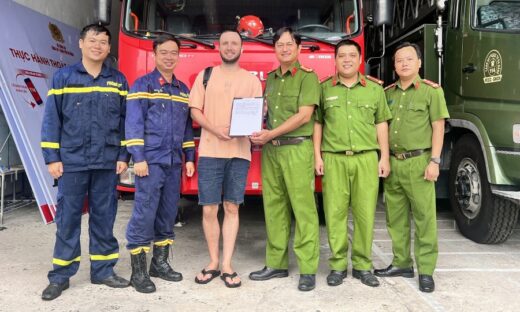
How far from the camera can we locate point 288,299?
3070 millimetres

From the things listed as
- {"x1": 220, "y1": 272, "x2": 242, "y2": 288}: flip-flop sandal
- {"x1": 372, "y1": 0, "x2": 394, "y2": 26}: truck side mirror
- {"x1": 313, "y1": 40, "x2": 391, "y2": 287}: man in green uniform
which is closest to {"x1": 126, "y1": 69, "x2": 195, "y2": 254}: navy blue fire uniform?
{"x1": 220, "y1": 272, "x2": 242, "y2": 288}: flip-flop sandal

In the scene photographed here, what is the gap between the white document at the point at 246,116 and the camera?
10.3 ft

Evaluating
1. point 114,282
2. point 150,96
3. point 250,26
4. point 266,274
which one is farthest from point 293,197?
point 250,26

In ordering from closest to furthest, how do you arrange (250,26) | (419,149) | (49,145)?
1. (49,145)
2. (419,149)
3. (250,26)

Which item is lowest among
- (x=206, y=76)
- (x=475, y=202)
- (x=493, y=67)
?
(x=475, y=202)

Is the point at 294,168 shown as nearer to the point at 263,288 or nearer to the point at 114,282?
the point at 263,288

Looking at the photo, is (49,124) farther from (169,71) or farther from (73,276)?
(73,276)

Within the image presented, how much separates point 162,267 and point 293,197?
40.9 inches

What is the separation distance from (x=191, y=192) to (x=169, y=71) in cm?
112

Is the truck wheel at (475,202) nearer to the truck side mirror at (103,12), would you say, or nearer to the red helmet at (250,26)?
the red helmet at (250,26)

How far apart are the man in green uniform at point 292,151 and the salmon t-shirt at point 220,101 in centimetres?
20

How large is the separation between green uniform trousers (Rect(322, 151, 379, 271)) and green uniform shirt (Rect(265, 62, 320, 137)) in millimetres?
316

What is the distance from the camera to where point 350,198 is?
3334 millimetres

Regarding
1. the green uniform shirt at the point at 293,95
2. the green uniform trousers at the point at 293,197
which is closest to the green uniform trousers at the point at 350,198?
the green uniform trousers at the point at 293,197
